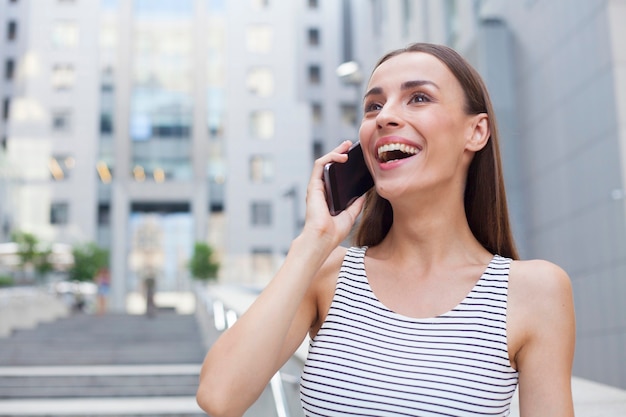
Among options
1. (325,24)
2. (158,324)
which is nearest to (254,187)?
(325,24)

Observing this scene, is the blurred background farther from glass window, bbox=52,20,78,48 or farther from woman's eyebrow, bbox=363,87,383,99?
woman's eyebrow, bbox=363,87,383,99

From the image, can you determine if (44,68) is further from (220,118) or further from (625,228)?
(625,228)

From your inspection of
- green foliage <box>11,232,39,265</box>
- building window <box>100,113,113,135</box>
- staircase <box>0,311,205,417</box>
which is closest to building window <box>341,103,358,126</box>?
building window <box>100,113,113,135</box>

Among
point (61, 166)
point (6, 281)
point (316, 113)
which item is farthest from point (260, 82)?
point (6, 281)

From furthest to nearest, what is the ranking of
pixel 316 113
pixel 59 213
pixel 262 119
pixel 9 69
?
pixel 316 113 → pixel 9 69 → pixel 262 119 → pixel 59 213

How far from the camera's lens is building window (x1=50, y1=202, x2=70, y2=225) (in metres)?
39.9

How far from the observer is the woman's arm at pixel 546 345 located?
167cm

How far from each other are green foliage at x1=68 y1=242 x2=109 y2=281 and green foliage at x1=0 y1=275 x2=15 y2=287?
948cm

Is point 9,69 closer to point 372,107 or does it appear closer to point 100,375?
point 100,375

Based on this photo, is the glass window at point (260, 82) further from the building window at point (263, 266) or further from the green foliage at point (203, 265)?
the building window at point (263, 266)

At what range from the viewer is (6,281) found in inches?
960

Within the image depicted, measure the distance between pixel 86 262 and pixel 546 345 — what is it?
1418 inches

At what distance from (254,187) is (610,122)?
102 ft

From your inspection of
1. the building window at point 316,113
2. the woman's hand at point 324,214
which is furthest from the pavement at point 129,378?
the building window at point 316,113
